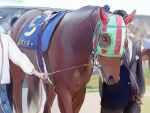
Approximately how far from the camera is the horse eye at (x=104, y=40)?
1.47 meters

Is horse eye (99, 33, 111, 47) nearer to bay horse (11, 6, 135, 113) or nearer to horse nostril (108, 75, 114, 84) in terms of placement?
bay horse (11, 6, 135, 113)

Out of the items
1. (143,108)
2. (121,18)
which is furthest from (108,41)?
(143,108)

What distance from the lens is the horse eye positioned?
Result: 1.47 meters

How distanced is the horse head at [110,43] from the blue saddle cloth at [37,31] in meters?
0.24

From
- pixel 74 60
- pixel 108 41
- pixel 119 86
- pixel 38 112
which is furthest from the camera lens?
pixel 38 112

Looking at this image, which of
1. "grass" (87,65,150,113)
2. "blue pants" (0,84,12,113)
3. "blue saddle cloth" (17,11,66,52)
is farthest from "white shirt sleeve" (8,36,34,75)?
"grass" (87,65,150,113)

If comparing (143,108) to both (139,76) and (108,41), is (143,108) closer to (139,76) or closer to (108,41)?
(139,76)

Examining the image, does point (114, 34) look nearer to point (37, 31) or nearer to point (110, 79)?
point (110, 79)

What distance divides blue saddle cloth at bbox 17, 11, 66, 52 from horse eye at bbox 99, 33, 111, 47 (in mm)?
256

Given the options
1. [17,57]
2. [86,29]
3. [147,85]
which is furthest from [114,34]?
[147,85]

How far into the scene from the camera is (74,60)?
1589 mm

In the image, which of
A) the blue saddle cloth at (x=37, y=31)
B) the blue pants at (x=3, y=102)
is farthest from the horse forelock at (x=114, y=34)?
the blue pants at (x=3, y=102)

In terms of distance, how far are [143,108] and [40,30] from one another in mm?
981

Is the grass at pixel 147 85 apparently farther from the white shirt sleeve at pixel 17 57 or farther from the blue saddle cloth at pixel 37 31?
the white shirt sleeve at pixel 17 57
